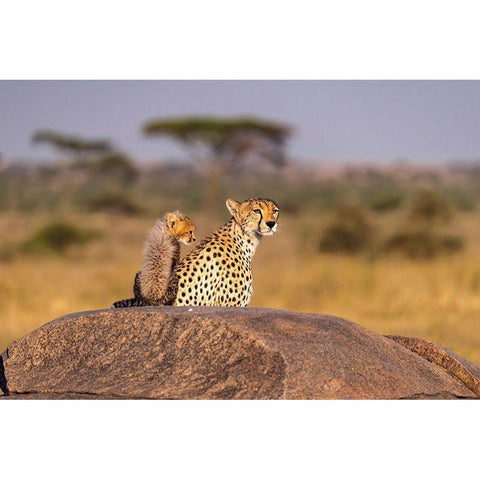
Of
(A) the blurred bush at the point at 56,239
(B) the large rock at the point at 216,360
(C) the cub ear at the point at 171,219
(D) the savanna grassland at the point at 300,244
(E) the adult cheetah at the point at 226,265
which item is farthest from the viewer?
(A) the blurred bush at the point at 56,239

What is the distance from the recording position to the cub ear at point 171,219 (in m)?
7.46

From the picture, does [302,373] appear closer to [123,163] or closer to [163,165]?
[123,163]

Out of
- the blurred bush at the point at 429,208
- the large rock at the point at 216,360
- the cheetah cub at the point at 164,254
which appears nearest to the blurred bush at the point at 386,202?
the blurred bush at the point at 429,208

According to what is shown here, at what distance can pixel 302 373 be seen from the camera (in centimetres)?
676

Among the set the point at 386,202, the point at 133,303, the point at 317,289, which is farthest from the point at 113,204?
the point at 133,303

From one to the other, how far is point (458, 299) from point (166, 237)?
998 cm

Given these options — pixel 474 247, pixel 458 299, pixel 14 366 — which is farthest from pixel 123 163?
pixel 14 366

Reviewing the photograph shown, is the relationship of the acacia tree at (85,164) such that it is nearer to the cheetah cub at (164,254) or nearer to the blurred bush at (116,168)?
the blurred bush at (116,168)

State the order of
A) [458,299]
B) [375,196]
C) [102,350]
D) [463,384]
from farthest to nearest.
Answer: [375,196]
[458,299]
[463,384]
[102,350]

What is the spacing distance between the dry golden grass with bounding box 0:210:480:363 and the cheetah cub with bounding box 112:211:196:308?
18.1ft

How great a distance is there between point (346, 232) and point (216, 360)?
21.0 metres

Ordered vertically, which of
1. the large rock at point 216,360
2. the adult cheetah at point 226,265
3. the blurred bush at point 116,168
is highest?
the blurred bush at point 116,168

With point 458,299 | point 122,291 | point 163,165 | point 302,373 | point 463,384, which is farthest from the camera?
point 163,165

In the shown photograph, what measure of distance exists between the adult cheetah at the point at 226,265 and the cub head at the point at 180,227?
0.69 ft
